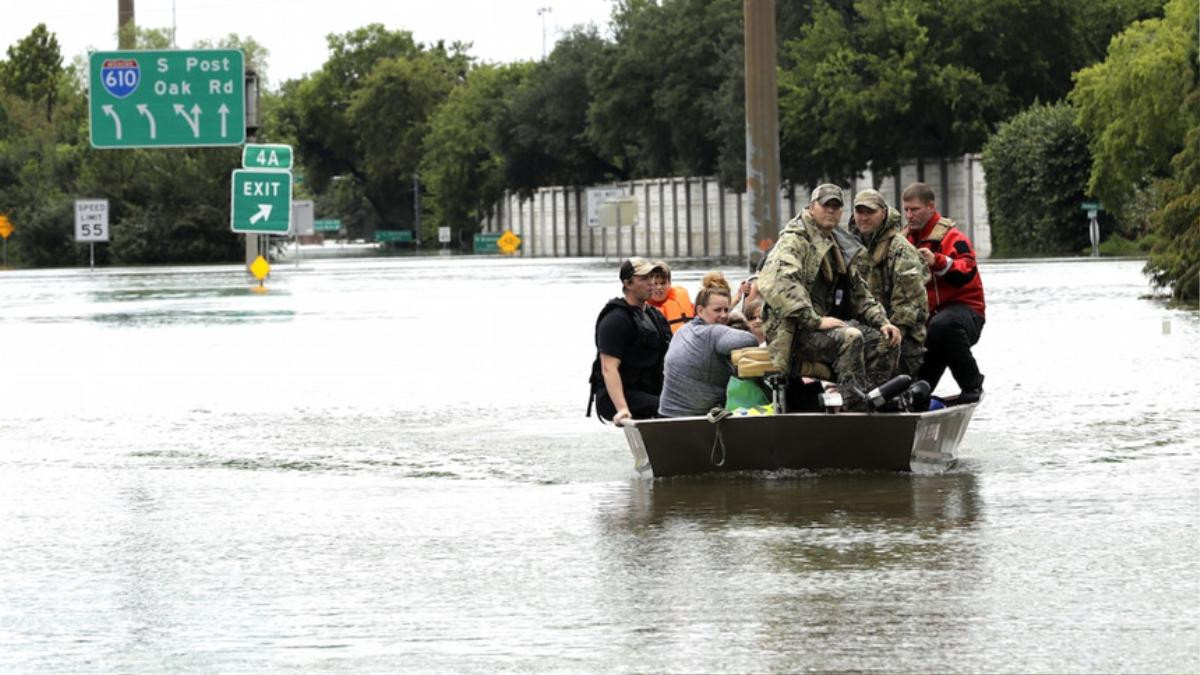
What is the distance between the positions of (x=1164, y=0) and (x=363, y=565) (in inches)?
3228

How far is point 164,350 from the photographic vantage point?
93.0 ft

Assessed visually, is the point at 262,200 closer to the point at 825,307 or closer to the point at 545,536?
the point at 825,307

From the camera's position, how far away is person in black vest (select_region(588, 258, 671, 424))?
14.1 metres

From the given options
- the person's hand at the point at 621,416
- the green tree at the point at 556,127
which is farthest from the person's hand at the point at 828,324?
the green tree at the point at 556,127

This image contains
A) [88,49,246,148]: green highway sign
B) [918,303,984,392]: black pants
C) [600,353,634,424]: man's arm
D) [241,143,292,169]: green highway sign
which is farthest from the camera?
[88,49,246,148]: green highway sign

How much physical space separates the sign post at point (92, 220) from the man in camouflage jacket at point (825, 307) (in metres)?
77.3

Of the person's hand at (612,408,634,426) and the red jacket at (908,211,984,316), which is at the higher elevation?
the red jacket at (908,211,984,316)

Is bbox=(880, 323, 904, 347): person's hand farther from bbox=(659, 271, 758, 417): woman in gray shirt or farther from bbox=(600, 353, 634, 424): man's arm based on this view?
bbox=(600, 353, 634, 424): man's arm

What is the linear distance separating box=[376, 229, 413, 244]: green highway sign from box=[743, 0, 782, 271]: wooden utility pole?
13676 centimetres

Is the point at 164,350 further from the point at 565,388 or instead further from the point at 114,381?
the point at 565,388

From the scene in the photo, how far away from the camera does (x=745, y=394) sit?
13.6 m

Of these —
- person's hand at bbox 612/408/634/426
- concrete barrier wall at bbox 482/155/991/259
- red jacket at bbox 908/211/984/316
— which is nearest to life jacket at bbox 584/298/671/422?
person's hand at bbox 612/408/634/426

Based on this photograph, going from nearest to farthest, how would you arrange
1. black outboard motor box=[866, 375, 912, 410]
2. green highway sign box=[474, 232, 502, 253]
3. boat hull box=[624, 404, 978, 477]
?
1. black outboard motor box=[866, 375, 912, 410]
2. boat hull box=[624, 404, 978, 477]
3. green highway sign box=[474, 232, 502, 253]

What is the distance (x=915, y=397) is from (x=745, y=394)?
0.93 m
